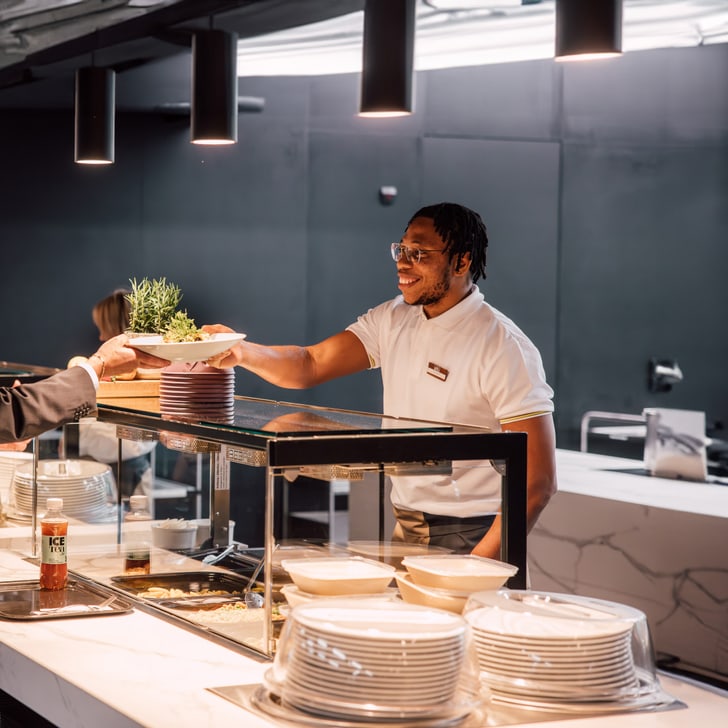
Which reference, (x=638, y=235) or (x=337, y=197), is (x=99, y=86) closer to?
(x=337, y=197)

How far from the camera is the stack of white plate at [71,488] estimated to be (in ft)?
9.44

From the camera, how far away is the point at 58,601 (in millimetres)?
2414

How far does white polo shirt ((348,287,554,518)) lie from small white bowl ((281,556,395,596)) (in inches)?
30.8

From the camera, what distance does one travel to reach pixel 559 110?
28.2 feet

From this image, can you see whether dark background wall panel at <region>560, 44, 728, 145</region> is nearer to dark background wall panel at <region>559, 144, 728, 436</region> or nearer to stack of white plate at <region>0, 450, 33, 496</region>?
dark background wall panel at <region>559, 144, 728, 436</region>

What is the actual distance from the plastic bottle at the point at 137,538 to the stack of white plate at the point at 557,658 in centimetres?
116

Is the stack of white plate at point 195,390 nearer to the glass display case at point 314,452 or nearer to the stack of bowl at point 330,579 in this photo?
the glass display case at point 314,452

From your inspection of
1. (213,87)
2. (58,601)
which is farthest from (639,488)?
(58,601)

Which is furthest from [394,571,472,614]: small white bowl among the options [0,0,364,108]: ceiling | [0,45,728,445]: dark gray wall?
[0,45,728,445]: dark gray wall

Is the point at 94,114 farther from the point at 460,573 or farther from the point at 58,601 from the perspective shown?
the point at 460,573

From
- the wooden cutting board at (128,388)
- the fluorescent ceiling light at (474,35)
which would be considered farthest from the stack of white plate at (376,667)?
the fluorescent ceiling light at (474,35)

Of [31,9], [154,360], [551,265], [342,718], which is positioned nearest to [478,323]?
[154,360]

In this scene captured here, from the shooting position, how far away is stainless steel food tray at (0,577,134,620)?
2.29 meters

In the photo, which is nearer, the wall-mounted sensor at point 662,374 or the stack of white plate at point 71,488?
the stack of white plate at point 71,488
